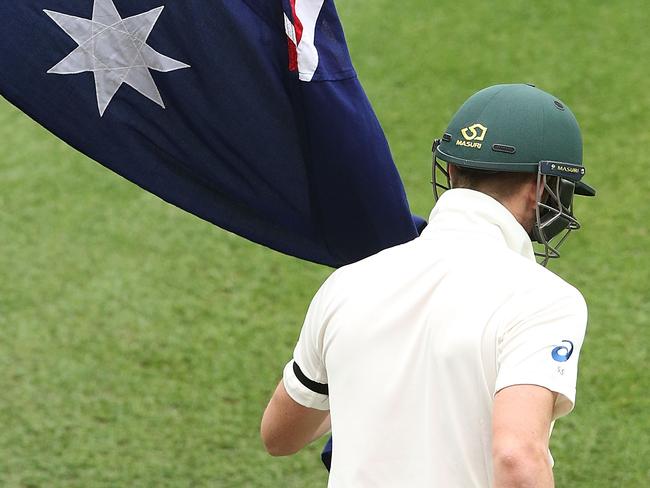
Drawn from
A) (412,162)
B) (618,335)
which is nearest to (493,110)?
(618,335)

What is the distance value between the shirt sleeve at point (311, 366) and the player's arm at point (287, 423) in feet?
0.12

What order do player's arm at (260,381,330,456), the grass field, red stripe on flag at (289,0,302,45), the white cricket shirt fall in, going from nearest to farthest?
the white cricket shirt, player's arm at (260,381,330,456), red stripe on flag at (289,0,302,45), the grass field

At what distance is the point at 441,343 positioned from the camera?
230 centimetres

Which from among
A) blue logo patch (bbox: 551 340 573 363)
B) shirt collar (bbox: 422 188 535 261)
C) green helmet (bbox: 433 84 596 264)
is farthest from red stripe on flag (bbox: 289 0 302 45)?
blue logo patch (bbox: 551 340 573 363)

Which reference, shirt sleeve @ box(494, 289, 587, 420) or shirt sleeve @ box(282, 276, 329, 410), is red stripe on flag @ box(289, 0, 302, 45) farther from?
shirt sleeve @ box(494, 289, 587, 420)

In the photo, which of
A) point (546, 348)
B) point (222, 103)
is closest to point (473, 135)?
point (546, 348)

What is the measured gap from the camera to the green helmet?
2578 millimetres

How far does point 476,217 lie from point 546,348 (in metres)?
0.38

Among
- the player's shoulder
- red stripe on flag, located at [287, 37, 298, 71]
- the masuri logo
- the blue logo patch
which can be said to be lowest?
the blue logo patch

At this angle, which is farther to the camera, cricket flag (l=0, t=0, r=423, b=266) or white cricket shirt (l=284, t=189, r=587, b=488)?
cricket flag (l=0, t=0, r=423, b=266)

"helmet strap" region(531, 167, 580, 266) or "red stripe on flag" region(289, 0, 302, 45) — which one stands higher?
"red stripe on flag" region(289, 0, 302, 45)

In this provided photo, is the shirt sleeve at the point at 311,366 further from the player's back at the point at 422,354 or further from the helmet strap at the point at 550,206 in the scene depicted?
the helmet strap at the point at 550,206

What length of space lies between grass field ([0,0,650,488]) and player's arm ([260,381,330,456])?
8.17 ft

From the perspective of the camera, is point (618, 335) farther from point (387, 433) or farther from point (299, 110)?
point (387, 433)
